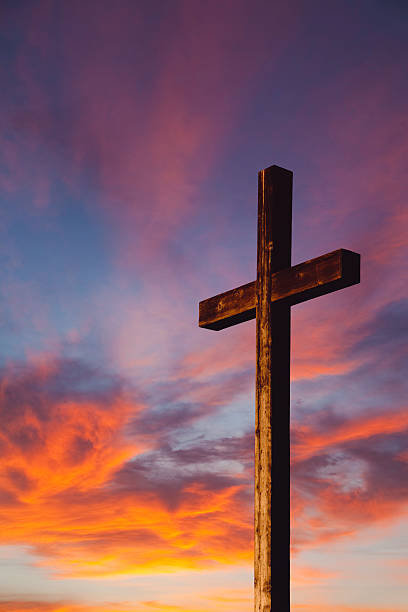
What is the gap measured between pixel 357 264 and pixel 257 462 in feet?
6.15

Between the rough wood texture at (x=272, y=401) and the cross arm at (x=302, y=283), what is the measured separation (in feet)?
0.41

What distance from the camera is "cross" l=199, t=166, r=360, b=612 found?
6.51m

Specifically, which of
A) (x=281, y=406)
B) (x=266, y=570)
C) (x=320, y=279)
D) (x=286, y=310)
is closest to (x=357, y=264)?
(x=320, y=279)

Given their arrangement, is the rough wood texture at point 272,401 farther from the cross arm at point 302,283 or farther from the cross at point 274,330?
the cross arm at point 302,283

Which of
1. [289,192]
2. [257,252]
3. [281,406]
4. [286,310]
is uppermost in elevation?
[289,192]

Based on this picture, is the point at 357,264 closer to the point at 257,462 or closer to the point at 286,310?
the point at 286,310

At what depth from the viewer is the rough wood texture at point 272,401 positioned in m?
6.48

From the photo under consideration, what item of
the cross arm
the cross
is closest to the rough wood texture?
the cross

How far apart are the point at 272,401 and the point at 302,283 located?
1.07m

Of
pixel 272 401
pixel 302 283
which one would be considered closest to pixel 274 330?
pixel 302 283

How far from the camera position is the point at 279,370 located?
6.98 m

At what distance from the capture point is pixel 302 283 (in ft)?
23.4

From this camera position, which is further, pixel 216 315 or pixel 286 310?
pixel 216 315

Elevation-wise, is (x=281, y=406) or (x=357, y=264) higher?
(x=357, y=264)
